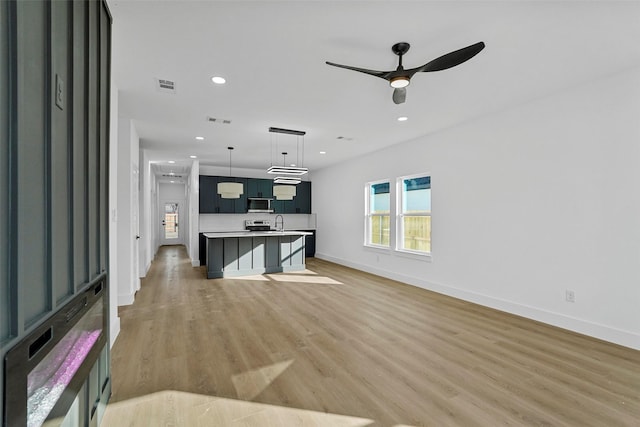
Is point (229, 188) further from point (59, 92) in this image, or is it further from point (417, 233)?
point (59, 92)

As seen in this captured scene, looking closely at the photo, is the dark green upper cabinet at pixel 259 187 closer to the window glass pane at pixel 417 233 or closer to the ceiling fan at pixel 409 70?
the window glass pane at pixel 417 233

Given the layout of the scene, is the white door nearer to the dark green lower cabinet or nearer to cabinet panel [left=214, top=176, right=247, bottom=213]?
cabinet panel [left=214, top=176, right=247, bottom=213]

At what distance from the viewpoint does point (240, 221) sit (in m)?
9.47

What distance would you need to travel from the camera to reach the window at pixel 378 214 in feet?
22.6

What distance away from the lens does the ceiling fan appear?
2.18m

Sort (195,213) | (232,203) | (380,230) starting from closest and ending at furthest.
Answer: (380,230)
(195,213)
(232,203)

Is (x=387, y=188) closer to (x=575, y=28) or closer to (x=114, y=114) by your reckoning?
(x=575, y=28)

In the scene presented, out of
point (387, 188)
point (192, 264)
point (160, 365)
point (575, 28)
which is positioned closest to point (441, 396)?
point (160, 365)

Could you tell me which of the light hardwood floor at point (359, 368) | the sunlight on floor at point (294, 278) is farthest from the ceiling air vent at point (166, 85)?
the sunlight on floor at point (294, 278)

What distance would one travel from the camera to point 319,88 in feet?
11.5

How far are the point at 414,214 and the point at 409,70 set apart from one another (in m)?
3.87

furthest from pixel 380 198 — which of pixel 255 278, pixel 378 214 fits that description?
pixel 255 278

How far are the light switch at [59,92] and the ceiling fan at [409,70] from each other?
1518 mm

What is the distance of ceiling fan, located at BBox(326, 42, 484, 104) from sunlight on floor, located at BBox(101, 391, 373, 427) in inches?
94.8
